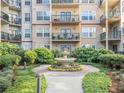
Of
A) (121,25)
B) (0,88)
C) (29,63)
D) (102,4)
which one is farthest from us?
(102,4)

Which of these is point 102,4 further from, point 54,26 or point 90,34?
point 54,26

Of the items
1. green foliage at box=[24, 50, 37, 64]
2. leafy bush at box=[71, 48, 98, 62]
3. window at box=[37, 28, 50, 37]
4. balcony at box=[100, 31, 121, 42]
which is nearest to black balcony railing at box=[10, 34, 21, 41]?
window at box=[37, 28, 50, 37]

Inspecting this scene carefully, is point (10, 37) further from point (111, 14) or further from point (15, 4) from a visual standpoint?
point (111, 14)

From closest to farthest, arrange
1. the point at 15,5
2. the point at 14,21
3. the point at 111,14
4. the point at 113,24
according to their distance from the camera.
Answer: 1. the point at 111,14
2. the point at 113,24
3. the point at 14,21
4. the point at 15,5

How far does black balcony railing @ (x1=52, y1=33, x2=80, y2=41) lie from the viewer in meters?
40.8

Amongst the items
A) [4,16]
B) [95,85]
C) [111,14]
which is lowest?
[95,85]

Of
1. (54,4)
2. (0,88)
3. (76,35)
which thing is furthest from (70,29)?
(0,88)

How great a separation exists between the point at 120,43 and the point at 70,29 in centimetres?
909

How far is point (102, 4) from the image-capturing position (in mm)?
40344

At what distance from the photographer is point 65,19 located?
138 ft

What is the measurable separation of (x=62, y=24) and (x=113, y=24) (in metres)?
8.05

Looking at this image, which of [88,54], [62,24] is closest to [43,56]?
[88,54]

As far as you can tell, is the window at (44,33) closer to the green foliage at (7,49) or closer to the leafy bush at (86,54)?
the leafy bush at (86,54)

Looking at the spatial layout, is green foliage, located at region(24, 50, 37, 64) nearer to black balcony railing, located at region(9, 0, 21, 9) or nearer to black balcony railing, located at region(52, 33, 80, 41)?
black balcony railing, located at region(52, 33, 80, 41)
